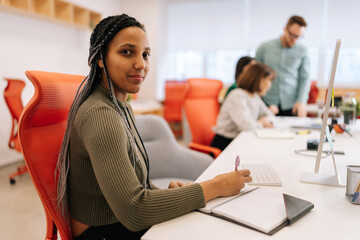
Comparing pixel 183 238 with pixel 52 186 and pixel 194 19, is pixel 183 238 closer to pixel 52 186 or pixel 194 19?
pixel 52 186

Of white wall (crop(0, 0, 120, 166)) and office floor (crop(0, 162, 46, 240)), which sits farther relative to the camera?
white wall (crop(0, 0, 120, 166))

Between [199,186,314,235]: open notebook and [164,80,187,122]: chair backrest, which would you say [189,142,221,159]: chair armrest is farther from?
[164,80,187,122]: chair backrest

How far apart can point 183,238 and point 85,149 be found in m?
0.40

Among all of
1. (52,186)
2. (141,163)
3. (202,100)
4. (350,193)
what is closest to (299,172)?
(350,193)

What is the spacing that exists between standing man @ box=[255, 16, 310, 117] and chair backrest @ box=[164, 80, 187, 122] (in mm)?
2193

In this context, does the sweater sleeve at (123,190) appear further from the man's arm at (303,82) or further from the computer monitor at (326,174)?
the man's arm at (303,82)

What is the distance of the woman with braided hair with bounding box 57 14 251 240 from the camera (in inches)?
30.5

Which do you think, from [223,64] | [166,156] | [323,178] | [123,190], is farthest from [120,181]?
[223,64]

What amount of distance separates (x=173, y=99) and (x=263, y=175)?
4.32m

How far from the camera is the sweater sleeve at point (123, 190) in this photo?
765mm

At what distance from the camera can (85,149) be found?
2.93 ft

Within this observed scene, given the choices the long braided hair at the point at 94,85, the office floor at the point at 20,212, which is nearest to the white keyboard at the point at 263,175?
the long braided hair at the point at 94,85

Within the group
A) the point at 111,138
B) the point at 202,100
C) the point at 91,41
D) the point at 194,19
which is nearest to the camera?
the point at 111,138

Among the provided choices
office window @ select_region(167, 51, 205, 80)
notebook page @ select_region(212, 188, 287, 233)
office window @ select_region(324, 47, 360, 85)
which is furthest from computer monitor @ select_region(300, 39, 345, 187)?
office window @ select_region(167, 51, 205, 80)
